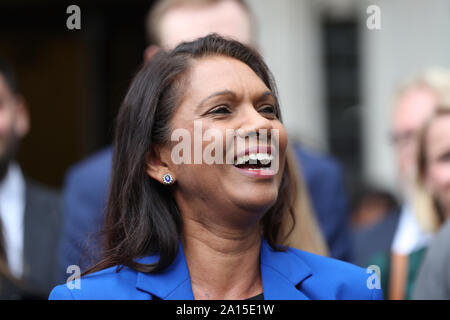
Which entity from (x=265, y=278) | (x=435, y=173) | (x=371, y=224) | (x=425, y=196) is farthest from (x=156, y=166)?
(x=371, y=224)

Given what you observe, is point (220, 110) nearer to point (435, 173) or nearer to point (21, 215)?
point (435, 173)

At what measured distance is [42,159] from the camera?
33.1 feet

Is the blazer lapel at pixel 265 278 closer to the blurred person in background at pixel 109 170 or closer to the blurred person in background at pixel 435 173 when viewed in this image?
the blurred person in background at pixel 109 170

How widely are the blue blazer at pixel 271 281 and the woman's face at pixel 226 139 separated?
0.18m

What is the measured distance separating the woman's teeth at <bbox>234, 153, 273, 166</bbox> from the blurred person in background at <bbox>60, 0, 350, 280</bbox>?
4.20 ft

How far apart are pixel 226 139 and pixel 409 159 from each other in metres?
2.97

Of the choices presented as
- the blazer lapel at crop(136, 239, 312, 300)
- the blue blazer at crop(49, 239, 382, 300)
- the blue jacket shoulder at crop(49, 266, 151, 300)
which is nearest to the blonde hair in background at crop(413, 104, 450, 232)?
the blue blazer at crop(49, 239, 382, 300)

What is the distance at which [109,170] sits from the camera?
3475 mm

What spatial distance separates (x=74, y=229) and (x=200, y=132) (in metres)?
1.55

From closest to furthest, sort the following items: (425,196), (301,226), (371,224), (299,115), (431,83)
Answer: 1. (301,226)
2. (425,196)
3. (431,83)
4. (371,224)
5. (299,115)
